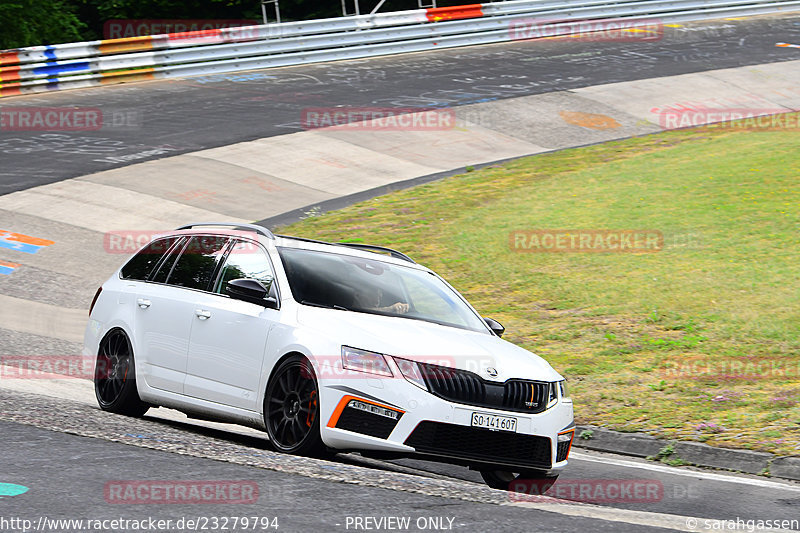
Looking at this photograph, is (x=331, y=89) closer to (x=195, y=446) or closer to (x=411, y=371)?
(x=195, y=446)

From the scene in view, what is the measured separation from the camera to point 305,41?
31.2m

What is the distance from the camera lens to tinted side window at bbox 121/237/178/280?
928 centimetres

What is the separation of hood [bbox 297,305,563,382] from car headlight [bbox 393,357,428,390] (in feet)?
0.14

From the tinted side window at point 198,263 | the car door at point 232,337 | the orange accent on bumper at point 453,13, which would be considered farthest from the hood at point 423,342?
the orange accent on bumper at point 453,13

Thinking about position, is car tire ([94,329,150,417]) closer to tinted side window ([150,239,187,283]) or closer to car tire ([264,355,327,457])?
tinted side window ([150,239,187,283])

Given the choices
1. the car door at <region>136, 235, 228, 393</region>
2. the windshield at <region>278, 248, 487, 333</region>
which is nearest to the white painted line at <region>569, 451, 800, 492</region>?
the windshield at <region>278, 248, 487, 333</region>

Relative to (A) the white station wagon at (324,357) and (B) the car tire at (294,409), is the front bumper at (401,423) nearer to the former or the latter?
(A) the white station wagon at (324,357)

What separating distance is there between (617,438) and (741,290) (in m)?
4.69

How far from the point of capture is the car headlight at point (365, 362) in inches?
273

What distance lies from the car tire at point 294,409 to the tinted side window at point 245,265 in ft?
3.18

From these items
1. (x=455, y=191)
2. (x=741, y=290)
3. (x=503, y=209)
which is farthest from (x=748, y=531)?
(x=455, y=191)

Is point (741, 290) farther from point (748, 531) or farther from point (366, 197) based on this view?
point (366, 197)

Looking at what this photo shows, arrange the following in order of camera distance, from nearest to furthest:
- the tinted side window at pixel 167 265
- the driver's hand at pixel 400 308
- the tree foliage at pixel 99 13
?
the driver's hand at pixel 400 308, the tinted side window at pixel 167 265, the tree foliage at pixel 99 13

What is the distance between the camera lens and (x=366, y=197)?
20.6 m
